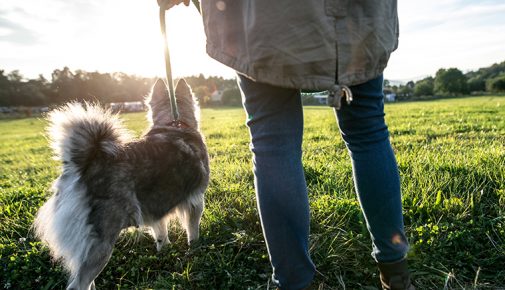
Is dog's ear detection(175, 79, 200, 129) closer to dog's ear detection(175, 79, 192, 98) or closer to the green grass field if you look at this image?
dog's ear detection(175, 79, 192, 98)

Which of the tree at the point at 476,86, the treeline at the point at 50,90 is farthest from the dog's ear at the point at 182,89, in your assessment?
the tree at the point at 476,86

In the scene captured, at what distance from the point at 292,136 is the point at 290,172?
0.15 meters

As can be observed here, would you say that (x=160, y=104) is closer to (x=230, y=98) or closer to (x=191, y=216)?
(x=191, y=216)

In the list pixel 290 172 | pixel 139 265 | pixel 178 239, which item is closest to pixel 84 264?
pixel 139 265

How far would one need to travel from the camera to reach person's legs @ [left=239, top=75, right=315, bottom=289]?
4.77ft

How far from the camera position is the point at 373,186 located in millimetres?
1597

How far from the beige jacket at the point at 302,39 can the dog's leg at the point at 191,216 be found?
5.01ft

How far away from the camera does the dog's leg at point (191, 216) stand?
2.65 m

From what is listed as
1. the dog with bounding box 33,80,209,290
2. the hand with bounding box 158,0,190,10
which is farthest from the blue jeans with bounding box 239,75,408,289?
the dog with bounding box 33,80,209,290

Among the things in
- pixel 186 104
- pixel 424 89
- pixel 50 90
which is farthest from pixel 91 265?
pixel 424 89

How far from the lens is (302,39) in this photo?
4.12ft

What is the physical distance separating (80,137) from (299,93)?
52.0 inches

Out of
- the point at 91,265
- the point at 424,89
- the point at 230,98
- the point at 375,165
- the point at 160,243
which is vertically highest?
the point at 424,89

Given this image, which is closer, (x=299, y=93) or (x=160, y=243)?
(x=299, y=93)
